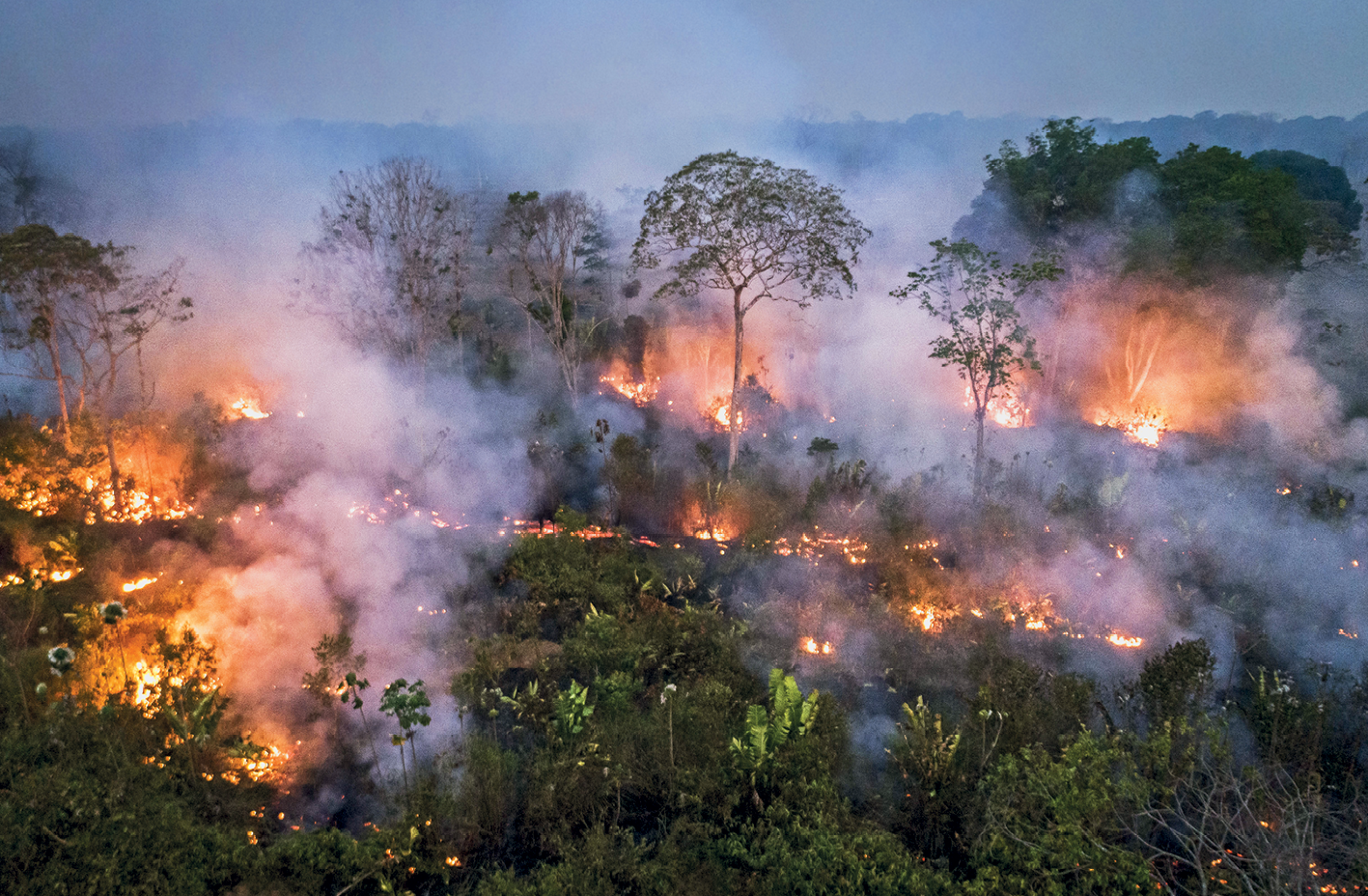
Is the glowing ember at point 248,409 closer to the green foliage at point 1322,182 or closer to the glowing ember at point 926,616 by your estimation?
the glowing ember at point 926,616

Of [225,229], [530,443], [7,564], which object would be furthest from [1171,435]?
[225,229]

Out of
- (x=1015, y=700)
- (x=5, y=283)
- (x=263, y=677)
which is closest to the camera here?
(x=1015, y=700)

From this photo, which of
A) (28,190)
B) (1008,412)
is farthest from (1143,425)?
(28,190)

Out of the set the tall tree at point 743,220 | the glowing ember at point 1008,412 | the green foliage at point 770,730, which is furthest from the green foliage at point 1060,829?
the glowing ember at point 1008,412

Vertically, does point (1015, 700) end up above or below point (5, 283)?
below

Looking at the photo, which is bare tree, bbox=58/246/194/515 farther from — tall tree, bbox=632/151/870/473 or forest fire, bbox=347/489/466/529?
tall tree, bbox=632/151/870/473

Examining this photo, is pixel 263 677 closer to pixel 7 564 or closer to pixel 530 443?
pixel 7 564

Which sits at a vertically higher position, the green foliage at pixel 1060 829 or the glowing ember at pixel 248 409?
the glowing ember at pixel 248 409
